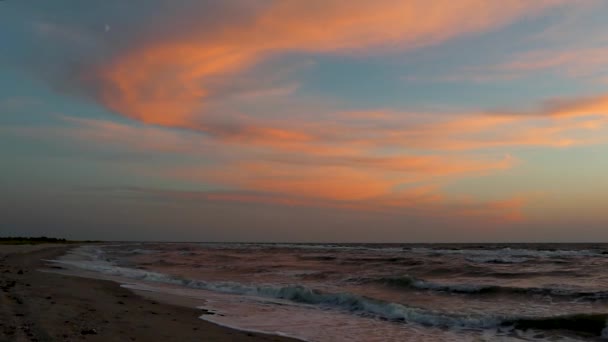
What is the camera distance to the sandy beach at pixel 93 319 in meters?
7.58

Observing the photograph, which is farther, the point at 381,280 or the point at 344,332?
the point at 381,280

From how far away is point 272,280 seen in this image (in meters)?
Answer: 21.0

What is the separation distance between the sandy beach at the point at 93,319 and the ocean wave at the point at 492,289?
10.2 metres

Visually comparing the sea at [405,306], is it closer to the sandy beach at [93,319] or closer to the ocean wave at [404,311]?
the ocean wave at [404,311]

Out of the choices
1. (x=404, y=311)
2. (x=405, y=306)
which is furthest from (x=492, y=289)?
(x=404, y=311)

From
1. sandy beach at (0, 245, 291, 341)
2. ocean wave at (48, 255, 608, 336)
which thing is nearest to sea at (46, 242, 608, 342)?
ocean wave at (48, 255, 608, 336)

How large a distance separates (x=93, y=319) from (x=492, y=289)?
553 inches

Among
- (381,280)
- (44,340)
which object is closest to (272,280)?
(381,280)

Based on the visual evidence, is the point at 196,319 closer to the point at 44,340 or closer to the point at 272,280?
the point at 44,340

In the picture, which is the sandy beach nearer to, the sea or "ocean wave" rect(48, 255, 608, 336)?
the sea

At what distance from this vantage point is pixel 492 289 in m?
17.8

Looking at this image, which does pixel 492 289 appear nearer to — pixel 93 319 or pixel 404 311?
pixel 404 311

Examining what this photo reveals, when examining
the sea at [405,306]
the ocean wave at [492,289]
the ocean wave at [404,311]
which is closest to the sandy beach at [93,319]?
the sea at [405,306]

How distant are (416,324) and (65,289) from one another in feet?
32.0
